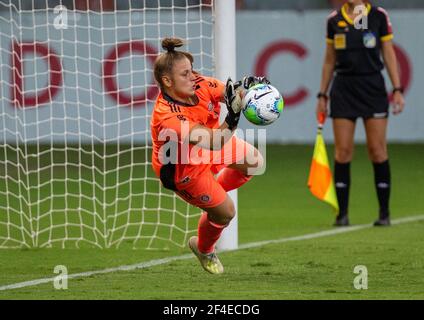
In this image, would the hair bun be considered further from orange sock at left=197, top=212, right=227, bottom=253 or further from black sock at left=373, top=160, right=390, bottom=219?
black sock at left=373, top=160, right=390, bottom=219

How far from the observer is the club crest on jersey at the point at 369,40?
1048 centimetres

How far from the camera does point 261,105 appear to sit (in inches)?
295

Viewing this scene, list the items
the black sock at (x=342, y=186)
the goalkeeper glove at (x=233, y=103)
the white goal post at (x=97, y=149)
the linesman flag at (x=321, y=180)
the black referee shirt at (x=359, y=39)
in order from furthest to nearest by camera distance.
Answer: the linesman flag at (x=321, y=180) < the black sock at (x=342, y=186) < the black referee shirt at (x=359, y=39) < the white goal post at (x=97, y=149) < the goalkeeper glove at (x=233, y=103)

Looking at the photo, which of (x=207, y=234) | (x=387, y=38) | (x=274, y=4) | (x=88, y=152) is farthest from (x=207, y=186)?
(x=274, y=4)

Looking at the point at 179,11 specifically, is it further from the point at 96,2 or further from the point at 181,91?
the point at 181,91

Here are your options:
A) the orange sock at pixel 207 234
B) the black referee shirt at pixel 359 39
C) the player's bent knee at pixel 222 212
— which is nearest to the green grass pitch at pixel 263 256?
the orange sock at pixel 207 234

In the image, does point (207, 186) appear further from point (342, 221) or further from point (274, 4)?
point (274, 4)

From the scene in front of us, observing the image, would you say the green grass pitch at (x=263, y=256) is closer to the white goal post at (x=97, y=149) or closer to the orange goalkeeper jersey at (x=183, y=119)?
the white goal post at (x=97, y=149)

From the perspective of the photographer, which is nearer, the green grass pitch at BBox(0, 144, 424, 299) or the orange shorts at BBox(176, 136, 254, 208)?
the green grass pitch at BBox(0, 144, 424, 299)

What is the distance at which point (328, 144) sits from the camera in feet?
60.0

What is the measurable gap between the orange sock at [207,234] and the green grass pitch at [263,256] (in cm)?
19

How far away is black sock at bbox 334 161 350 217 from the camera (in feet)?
35.1

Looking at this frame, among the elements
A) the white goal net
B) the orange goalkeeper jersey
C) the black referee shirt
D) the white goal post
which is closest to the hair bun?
the orange goalkeeper jersey

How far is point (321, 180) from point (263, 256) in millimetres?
2274
